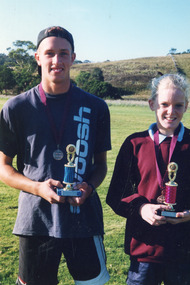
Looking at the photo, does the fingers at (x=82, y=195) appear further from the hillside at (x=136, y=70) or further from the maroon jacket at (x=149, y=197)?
the hillside at (x=136, y=70)

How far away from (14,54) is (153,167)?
80.1 meters

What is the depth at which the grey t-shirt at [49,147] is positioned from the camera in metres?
2.26

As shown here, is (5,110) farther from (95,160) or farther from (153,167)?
(153,167)

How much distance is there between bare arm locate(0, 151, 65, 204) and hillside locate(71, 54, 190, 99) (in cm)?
5908

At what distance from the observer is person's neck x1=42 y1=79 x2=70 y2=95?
2.33 m

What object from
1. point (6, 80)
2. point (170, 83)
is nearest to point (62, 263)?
point (170, 83)

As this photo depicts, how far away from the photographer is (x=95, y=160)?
2594mm

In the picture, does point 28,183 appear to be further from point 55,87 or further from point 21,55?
point 21,55

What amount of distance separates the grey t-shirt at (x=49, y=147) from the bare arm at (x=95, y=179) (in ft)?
0.23

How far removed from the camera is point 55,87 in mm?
2330

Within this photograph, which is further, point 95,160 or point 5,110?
point 95,160

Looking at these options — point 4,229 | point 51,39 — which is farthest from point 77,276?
point 4,229

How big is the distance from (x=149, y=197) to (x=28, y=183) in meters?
0.84

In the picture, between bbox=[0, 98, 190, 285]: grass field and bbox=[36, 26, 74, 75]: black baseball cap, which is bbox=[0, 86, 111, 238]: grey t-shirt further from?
bbox=[0, 98, 190, 285]: grass field
